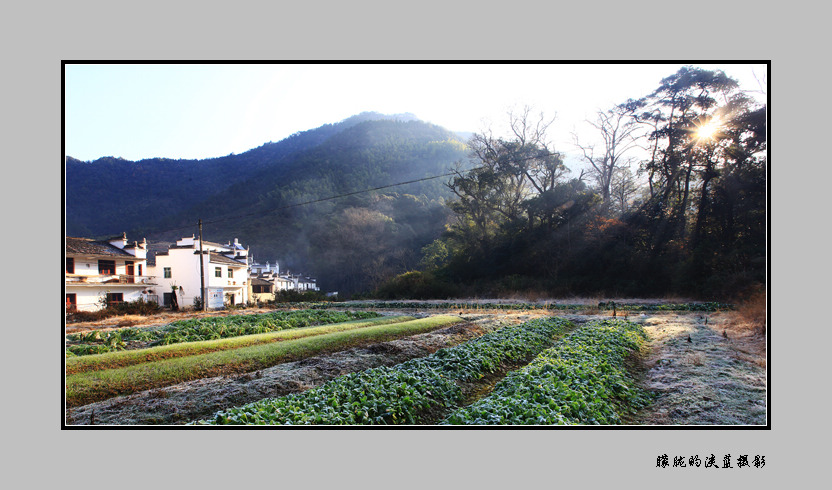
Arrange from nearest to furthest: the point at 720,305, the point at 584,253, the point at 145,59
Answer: the point at 145,59 → the point at 720,305 → the point at 584,253

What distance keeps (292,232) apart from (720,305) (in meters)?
23.7

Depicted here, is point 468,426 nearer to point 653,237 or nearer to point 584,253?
point 653,237

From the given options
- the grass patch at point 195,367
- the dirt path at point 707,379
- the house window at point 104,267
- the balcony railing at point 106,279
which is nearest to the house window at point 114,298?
the balcony railing at point 106,279

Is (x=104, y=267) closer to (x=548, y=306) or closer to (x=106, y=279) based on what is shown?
(x=106, y=279)

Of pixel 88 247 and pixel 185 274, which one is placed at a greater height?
pixel 88 247

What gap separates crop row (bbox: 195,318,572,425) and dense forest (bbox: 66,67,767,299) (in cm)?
462

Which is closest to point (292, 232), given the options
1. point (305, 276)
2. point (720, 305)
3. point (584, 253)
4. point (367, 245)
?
point (305, 276)

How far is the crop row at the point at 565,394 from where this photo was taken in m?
4.28

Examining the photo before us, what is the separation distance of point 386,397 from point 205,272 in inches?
992

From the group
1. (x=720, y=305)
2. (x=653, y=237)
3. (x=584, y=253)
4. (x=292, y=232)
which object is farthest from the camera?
(x=292, y=232)

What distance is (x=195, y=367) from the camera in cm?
643

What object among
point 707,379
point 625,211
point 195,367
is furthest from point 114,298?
point 625,211

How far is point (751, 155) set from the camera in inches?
358

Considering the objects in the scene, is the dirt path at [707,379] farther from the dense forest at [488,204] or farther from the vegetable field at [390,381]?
the dense forest at [488,204]
